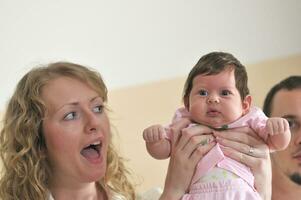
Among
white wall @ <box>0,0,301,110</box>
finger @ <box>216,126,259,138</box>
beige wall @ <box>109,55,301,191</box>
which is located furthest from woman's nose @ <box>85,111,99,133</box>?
beige wall @ <box>109,55,301,191</box>

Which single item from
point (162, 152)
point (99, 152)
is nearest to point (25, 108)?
point (99, 152)

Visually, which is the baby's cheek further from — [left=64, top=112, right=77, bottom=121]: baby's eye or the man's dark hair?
the man's dark hair

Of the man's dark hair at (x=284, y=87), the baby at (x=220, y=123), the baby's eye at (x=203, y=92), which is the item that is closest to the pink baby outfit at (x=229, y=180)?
the baby at (x=220, y=123)

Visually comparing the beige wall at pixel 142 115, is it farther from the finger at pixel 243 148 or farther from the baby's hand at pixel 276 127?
the baby's hand at pixel 276 127

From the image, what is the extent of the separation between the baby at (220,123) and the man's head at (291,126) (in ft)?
1.73

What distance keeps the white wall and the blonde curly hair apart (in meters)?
0.61

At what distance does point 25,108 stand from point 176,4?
149 cm

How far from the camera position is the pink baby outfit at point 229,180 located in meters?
1.54

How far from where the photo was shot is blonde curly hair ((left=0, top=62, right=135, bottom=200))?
169 centimetres

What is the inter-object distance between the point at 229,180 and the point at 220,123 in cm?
20

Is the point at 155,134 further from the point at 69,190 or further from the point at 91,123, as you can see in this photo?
the point at 69,190

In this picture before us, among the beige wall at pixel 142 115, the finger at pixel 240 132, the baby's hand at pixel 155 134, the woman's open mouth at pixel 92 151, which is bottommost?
the beige wall at pixel 142 115

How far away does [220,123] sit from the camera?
1662 mm

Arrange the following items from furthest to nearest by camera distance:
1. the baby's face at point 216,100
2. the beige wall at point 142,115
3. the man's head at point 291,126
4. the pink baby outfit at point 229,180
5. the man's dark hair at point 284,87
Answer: the beige wall at point 142,115 → the man's dark hair at point 284,87 → the man's head at point 291,126 → the baby's face at point 216,100 → the pink baby outfit at point 229,180
